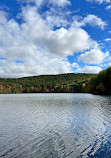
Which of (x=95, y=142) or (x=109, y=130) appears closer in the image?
(x=95, y=142)

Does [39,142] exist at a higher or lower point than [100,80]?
lower

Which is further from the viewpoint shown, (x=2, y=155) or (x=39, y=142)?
(x=39, y=142)

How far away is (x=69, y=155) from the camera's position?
977cm

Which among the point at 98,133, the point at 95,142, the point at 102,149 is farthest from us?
A: the point at 98,133

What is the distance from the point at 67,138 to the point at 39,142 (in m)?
2.65

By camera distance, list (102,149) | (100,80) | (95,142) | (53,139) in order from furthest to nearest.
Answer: (100,80) → (53,139) → (95,142) → (102,149)

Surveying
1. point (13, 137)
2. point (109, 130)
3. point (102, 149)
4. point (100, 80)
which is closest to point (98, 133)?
point (109, 130)

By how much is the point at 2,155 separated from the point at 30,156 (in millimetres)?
1993

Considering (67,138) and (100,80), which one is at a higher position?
(100,80)

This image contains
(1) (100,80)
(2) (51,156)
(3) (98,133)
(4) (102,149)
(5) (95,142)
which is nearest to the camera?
(2) (51,156)

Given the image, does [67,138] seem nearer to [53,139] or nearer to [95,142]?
[53,139]

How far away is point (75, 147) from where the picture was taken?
11.2 metres

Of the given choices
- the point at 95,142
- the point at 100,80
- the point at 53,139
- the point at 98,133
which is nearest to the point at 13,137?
the point at 53,139

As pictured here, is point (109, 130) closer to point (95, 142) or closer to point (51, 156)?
point (95, 142)
